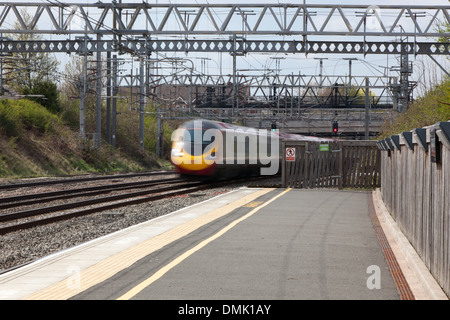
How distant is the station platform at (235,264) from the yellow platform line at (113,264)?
1 cm

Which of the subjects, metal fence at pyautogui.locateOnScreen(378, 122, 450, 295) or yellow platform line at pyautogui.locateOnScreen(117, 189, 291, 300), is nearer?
metal fence at pyautogui.locateOnScreen(378, 122, 450, 295)

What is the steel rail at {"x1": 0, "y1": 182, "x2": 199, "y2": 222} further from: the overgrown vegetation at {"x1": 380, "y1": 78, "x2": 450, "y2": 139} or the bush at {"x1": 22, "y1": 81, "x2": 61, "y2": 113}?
the bush at {"x1": 22, "y1": 81, "x2": 61, "y2": 113}

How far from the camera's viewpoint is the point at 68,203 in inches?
795

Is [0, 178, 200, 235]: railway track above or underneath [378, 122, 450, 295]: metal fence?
underneath

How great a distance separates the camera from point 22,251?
12234 mm

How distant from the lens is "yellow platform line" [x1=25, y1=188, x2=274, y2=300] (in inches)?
297

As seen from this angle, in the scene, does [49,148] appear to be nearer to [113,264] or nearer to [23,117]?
[23,117]

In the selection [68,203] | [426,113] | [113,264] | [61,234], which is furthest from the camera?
[426,113]

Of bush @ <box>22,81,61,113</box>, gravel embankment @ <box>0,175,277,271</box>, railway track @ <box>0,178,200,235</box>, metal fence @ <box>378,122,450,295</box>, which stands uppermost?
bush @ <box>22,81,61,113</box>

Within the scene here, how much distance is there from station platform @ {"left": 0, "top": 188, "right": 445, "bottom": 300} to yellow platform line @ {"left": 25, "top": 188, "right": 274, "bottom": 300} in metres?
0.01

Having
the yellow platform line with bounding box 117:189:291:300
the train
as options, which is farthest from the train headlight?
the yellow platform line with bounding box 117:189:291:300

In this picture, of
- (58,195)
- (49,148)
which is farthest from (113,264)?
(49,148)

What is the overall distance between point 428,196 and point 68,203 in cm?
1365

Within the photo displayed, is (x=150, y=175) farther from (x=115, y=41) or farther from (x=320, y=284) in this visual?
(x=320, y=284)
